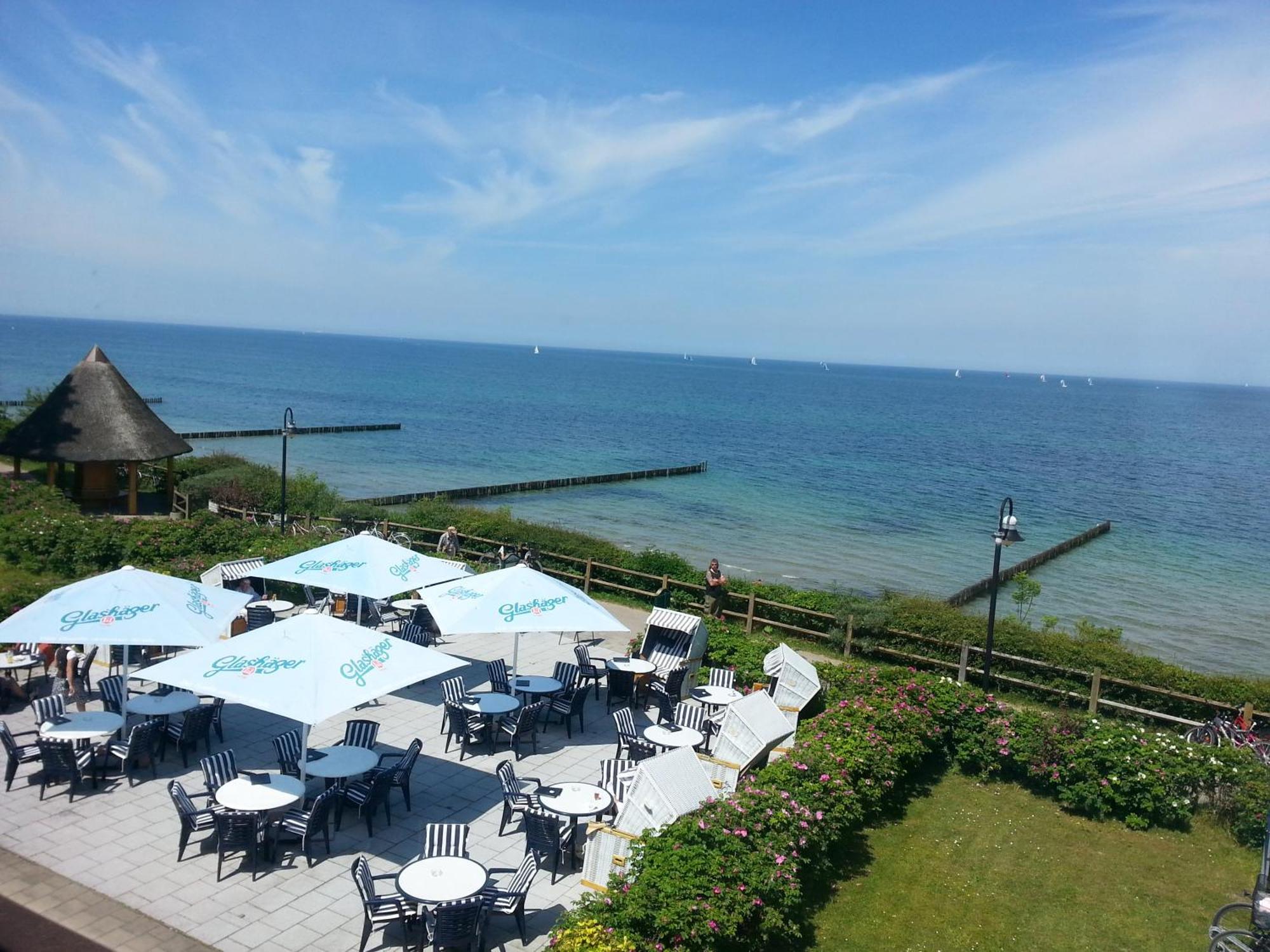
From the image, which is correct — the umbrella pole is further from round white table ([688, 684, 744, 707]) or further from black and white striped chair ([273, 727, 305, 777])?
round white table ([688, 684, 744, 707])

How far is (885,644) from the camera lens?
1772cm

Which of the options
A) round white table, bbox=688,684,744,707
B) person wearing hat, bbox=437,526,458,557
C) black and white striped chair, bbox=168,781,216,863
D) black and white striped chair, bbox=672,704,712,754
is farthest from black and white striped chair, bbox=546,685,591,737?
person wearing hat, bbox=437,526,458,557

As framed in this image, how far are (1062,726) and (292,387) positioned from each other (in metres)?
117

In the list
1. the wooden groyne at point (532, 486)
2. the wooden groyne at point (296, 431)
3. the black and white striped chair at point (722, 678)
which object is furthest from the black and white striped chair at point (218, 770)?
the wooden groyne at point (296, 431)

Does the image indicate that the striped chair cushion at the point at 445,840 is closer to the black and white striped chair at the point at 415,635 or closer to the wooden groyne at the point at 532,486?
the black and white striped chair at the point at 415,635

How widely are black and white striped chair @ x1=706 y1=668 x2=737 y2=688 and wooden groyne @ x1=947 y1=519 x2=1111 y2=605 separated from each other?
12.8 meters

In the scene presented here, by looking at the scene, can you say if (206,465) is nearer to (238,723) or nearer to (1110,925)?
(238,723)

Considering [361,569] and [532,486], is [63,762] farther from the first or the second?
[532,486]

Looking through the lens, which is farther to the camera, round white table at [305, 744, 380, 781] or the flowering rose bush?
round white table at [305, 744, 380, 781]

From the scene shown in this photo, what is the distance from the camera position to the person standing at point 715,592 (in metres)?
18.9

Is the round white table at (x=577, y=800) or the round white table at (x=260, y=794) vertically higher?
the round white table at (x=260, y=794)

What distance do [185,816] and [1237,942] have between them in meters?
9.86

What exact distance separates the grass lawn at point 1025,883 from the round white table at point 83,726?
28.7 ft

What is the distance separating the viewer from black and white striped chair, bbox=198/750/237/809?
9.75 metres
